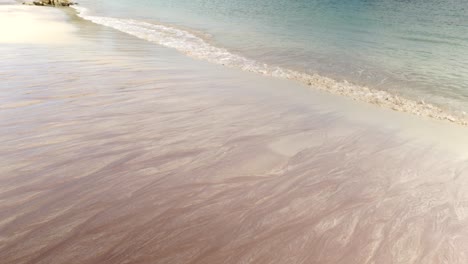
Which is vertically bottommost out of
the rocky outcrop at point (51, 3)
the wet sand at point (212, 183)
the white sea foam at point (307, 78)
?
the wet sand at point (212, 183)

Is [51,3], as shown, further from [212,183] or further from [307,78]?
[212,183]

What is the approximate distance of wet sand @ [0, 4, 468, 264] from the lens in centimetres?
300

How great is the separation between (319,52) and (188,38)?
298 inches

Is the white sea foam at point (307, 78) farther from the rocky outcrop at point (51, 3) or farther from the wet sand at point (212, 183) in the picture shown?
the rocky outcrop at point (51, 3)

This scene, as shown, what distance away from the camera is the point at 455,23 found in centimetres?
2561

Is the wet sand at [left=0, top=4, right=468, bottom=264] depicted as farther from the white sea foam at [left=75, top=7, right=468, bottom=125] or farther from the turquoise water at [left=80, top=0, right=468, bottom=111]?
the turquoise water at [left=80, top=0, right=468, bottom=111]

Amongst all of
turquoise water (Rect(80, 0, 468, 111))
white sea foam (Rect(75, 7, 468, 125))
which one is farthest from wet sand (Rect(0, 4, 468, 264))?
turquoise water (Rect(80, 0, 468, 111))

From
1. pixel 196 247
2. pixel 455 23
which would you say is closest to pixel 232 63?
pixel 196 247

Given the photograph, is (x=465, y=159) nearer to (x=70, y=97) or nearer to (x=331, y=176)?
(x=331, y=176)

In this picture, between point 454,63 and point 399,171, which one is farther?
point 454,63

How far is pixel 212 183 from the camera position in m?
4.00

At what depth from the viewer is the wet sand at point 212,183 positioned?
3.00m

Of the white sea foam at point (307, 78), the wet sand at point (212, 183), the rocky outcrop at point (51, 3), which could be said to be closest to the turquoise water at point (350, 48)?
the white sea foam at point (307, 78)

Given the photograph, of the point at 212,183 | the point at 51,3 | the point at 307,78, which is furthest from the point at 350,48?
the point at 51,3
